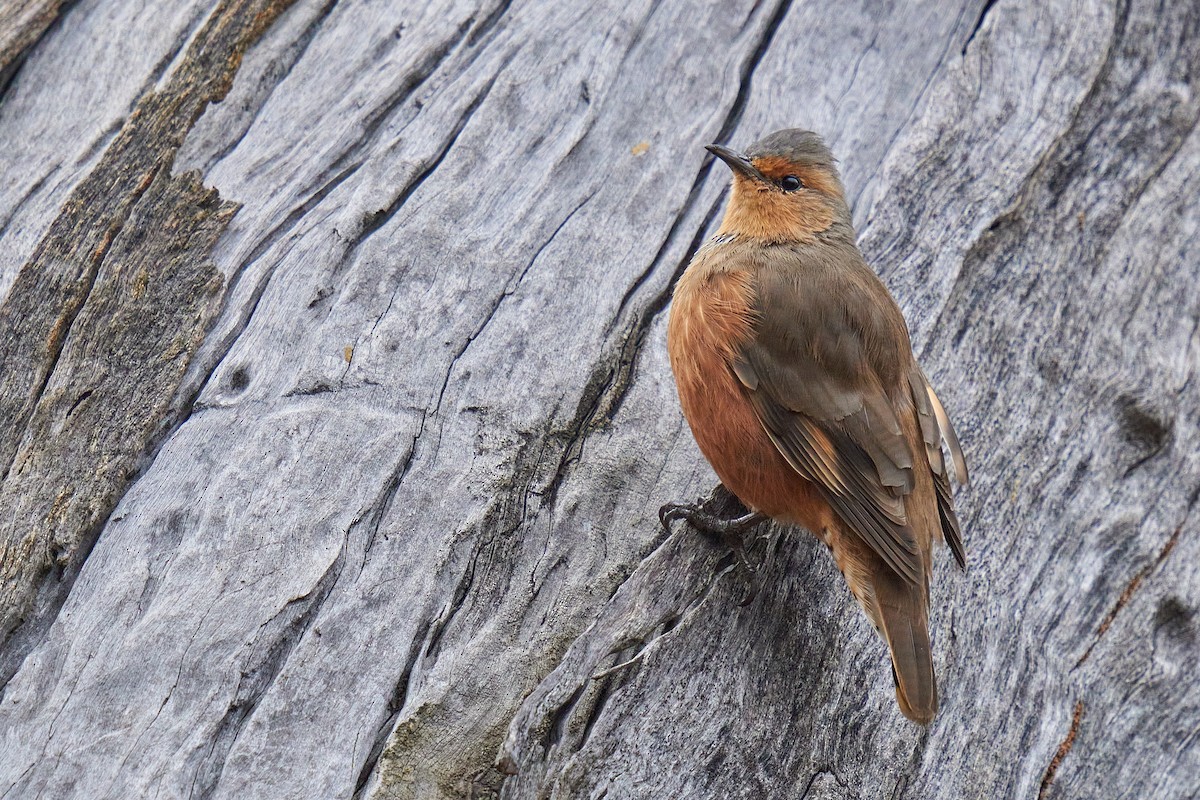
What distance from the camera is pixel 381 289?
11.7 feet

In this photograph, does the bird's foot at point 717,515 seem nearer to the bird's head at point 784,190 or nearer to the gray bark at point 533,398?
the gray bark at point 533,398

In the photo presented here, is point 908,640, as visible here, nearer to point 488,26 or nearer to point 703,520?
point 703,520

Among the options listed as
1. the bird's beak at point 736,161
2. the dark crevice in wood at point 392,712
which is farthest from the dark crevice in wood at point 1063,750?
the bird's beak at point 736,161

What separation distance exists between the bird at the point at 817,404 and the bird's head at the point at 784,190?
1 cm

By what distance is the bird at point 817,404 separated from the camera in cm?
344

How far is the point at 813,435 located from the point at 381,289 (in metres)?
1.45

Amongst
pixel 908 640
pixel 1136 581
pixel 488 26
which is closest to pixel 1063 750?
pixel 1136 581

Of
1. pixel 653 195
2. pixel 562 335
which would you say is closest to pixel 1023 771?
pixel 562 335

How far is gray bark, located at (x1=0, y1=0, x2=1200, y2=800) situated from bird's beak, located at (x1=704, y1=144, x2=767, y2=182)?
19 centimetres

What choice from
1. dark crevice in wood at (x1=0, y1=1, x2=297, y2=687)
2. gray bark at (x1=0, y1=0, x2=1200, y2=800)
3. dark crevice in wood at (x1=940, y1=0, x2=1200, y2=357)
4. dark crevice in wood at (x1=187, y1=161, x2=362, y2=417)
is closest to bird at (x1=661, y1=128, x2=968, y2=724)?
gray bark at (x1=0, y1=0, x2=1200, y2=800)

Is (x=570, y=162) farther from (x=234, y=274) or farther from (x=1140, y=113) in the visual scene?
(x=1140, y=113)

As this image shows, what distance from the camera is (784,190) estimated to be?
13.8 ft

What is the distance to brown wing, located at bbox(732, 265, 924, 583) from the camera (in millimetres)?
3629

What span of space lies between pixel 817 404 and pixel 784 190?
2.96ft
